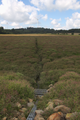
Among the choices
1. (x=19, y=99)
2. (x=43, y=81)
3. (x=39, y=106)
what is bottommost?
(x=43, y=81)

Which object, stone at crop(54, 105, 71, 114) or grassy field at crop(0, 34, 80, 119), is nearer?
stone at crop(54, 105, 71, 114)

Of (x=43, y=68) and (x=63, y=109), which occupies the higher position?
(x=63, y=109)

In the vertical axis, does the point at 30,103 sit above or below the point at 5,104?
below

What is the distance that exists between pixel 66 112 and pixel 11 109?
3462 millimetres

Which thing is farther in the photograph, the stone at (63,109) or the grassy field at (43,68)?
the grassy field at (43,68)

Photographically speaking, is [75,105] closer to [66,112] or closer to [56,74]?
[66,112]

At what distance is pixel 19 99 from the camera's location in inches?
293

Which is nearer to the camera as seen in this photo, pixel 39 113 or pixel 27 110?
pixel 39 113

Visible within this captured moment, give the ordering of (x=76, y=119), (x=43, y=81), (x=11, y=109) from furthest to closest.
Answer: (x=43, y=81), (x=11, y=109), (x=76, y=119)

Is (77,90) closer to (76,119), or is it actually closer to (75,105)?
(75,105)

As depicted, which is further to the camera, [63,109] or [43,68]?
[43,68]

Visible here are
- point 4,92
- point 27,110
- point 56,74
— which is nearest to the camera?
point 27,110

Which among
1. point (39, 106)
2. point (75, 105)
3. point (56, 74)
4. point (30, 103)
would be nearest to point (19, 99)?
point (30, 103)

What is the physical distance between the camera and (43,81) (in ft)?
46.9
